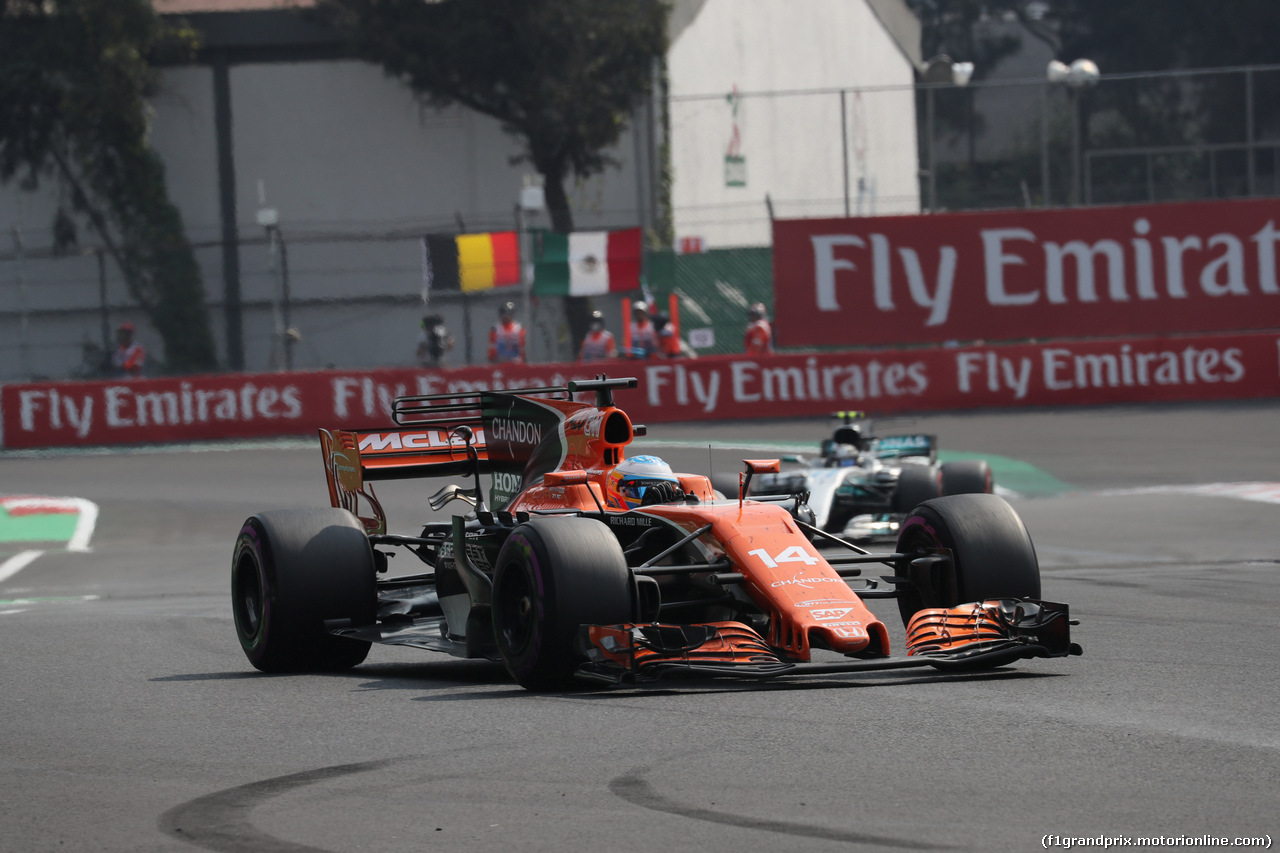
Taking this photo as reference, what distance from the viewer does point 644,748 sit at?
5551mm

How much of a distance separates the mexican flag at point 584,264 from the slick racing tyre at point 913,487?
40.7ft

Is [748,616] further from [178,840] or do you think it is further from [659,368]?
[659,368]

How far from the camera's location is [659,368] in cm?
2297

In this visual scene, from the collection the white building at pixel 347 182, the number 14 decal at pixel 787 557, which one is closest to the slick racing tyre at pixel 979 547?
the number 14 decal at pixel 787 557

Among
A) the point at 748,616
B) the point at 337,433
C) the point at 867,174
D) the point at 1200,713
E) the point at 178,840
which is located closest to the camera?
the point at 178,840

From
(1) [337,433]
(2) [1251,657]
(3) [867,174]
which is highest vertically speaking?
(3) [867,174]

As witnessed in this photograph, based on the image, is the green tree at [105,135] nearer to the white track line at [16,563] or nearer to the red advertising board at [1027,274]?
the red advertising board at [1027,274]

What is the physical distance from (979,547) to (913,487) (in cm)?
621

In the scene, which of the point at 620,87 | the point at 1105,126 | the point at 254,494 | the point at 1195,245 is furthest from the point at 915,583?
the point at 1105,126

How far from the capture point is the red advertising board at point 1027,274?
25.0 meters

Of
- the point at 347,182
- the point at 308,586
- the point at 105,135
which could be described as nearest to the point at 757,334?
the point at 347,182

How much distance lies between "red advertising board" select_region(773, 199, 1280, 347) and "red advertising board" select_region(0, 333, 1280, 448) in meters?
1.76

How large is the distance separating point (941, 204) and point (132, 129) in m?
20.6

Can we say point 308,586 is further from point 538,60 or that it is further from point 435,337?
point 538,60
